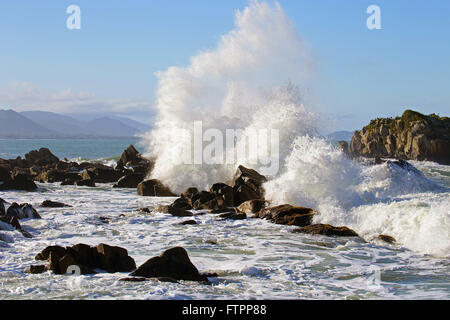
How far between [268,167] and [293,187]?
476 cm

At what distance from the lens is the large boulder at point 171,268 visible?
994 centimetres

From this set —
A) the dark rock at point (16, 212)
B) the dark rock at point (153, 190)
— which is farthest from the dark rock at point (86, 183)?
the dark rock at point (16, 212)

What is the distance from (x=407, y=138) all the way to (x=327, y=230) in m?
45.6

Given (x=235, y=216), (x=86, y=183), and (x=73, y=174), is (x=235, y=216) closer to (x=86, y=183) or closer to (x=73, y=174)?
(x=86, y=183)

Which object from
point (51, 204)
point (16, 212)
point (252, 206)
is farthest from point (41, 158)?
point (252, 206)

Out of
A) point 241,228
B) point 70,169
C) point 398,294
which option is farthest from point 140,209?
point 70,169

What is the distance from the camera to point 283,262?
38.6 ft

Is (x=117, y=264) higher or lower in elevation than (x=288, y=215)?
lower

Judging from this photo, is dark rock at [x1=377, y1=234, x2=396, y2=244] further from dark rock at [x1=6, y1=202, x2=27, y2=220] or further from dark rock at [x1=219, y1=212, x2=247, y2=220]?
dark rock at [x1=6, y1=202, x2=27, y2=220]

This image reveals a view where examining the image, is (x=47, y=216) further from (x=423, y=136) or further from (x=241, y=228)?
(x=423, y=136)

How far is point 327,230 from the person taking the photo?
49.6 feet

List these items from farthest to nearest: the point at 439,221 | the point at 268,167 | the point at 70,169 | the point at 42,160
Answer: the point at 42,160
the point at 70,169
the point at 268,167
the point at 439,221

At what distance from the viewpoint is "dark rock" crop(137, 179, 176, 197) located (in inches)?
1013

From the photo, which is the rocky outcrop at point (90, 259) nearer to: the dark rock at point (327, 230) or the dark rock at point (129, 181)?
the dark rock at point (327, 230)
